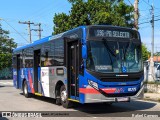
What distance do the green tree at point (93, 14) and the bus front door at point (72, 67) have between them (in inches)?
396

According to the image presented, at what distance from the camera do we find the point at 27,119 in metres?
11.7

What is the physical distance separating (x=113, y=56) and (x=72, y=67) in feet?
6.00

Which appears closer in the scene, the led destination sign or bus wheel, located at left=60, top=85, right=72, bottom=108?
the led destination sign

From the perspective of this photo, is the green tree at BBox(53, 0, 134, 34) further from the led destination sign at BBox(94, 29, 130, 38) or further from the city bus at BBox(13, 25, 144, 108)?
the led destination sign at BBox(94, 29, 130, 38)

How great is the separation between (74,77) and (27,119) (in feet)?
8.98

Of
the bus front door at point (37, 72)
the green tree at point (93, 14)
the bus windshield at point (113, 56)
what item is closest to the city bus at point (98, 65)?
the bus windshield at point (113, 56)

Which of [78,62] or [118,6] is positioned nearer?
[78,62]

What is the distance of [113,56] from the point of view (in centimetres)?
1280

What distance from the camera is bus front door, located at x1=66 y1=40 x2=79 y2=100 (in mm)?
13297

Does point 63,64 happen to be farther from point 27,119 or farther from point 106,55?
point 27,119

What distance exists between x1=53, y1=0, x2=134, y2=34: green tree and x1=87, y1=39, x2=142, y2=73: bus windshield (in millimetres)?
10448

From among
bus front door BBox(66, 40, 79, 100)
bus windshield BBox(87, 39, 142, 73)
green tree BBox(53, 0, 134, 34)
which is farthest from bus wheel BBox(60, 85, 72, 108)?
green tree BBox(53, 0, 134, 34)

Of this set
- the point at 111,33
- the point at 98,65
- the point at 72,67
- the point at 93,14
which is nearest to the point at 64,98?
the point at 72,67

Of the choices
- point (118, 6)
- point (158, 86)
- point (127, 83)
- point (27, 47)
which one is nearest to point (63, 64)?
point (127, 83)
